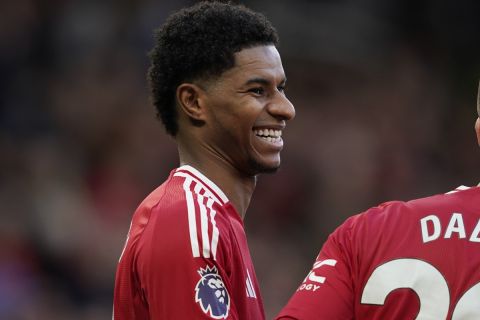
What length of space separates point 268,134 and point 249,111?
163mm

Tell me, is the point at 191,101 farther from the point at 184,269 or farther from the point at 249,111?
the point at 184,269

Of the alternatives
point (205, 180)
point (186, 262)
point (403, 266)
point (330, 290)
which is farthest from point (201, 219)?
point (403, 266)

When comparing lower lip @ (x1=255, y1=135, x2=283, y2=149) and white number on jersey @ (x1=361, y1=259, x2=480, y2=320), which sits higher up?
lower lip @ (x1=255, y1=135, x2=283, y2=149)

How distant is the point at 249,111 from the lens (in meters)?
3.64

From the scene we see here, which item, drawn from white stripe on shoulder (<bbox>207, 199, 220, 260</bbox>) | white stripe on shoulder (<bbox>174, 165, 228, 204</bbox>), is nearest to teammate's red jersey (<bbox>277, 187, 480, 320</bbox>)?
white stripe on shoulder (<bbox>207, 199, 220, 260</bbox>)

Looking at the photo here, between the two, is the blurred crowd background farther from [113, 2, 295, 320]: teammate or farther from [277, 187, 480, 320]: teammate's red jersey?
[277, 187, 480, 320]: teammate's red jersey

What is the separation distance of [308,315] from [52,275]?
6.17 meters

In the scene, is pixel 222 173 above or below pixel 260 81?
below

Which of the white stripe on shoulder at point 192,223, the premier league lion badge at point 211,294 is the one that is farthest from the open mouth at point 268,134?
the premier league lion badge at point 211,294

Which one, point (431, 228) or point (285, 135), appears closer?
point (431, 228)

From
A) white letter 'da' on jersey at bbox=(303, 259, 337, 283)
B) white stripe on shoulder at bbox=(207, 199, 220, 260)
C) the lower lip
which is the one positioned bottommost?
Answer: white letter 'da' on jersey at bbox=(303, 259, 337, 283)

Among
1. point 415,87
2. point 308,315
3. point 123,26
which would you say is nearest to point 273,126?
point 308,315

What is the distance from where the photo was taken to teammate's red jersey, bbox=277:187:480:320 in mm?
3098

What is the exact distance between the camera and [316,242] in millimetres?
10578
